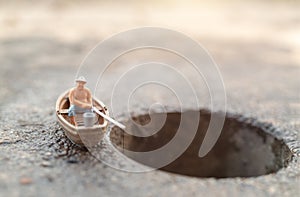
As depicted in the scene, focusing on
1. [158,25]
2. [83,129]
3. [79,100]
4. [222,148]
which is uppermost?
[158,25]

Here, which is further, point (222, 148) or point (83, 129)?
point (222, 148)

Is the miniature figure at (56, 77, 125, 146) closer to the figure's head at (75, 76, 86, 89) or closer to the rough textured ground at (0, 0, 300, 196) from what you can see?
the figure's head at (75, 76, 86, 89)

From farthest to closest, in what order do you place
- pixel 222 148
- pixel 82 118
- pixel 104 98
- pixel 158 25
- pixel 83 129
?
pixel 158 25 < pixel 104 98 < pixel 222 148 < pixel 82 118 < pixel 83 129

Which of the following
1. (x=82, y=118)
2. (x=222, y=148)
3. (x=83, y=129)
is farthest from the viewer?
(x=222, y=148)

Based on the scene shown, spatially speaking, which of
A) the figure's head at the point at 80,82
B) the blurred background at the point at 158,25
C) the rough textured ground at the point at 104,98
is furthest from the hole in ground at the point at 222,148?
the blurred background at the point at 158,25

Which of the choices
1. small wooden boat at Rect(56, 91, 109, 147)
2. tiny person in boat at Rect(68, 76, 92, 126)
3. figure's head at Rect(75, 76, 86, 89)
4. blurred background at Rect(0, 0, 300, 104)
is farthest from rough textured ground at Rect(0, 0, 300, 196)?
figure's head at Rect(75, 76, 86, 89)

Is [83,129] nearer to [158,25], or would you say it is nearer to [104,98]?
[104,98]

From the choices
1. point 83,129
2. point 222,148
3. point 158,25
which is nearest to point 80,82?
point 83,129

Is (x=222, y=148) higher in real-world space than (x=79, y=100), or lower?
lower
